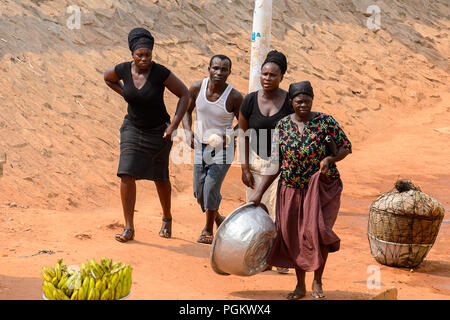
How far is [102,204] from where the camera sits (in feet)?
27.0

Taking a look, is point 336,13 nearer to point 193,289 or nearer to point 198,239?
point 198,239

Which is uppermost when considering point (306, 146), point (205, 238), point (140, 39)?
point (140, 39)

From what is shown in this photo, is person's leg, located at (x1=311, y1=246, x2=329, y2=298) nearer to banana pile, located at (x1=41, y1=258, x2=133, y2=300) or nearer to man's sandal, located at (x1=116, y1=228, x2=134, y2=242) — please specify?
banana pile, located at (x1=41, y1=258, x2=133, y2=300)

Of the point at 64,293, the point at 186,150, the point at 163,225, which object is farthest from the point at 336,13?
the point at 64,293

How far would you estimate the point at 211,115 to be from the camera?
249 inches

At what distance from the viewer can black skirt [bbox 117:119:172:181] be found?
245 inches

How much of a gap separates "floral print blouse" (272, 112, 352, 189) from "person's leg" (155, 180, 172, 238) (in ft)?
6.17

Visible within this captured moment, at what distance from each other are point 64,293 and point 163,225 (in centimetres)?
320

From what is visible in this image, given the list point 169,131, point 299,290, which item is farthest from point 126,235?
point 299,290

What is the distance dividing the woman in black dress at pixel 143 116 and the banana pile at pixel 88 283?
264cm

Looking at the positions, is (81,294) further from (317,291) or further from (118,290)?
(317,291)

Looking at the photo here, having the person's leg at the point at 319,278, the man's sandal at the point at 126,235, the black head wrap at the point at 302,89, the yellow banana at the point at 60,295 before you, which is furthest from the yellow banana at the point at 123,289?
the man's sandal at the point at 126,235

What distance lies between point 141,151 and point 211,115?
2.50 feet

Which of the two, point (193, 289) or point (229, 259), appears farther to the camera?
point (193, 289)
